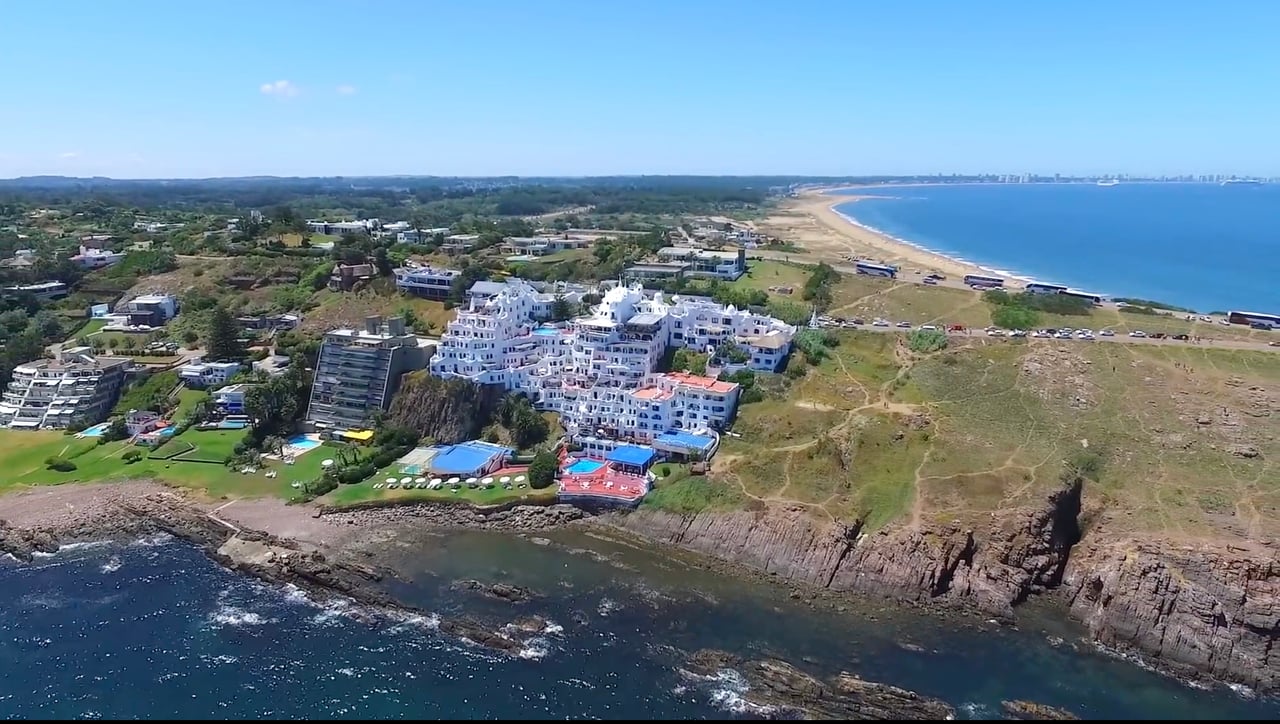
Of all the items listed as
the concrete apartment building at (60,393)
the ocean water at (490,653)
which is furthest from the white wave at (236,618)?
the concrete apartment building at (60,393)

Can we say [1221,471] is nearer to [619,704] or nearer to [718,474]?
[718,474]

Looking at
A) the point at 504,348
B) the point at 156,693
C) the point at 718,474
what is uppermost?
the point at 504,348

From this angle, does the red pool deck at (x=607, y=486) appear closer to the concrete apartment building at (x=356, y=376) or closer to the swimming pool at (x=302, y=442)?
the concrete apartment building at (x=356, y=376)

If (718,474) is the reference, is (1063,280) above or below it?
above

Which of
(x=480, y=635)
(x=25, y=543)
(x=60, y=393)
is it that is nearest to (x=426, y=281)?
(x=60, y=393)

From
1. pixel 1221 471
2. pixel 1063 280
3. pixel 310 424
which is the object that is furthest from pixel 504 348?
pixel 1063 280

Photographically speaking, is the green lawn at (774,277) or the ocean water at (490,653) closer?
the ocean water at (490,653)
